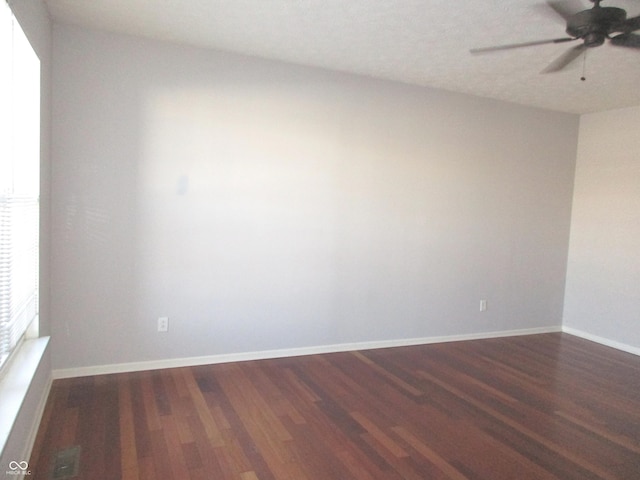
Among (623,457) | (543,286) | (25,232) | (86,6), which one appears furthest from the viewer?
(543,286)

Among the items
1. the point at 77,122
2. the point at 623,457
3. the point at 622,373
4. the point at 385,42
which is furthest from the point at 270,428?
the point at 622,373

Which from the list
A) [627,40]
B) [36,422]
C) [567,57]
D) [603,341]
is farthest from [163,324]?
[603,341]

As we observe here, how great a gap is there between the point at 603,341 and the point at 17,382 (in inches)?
210

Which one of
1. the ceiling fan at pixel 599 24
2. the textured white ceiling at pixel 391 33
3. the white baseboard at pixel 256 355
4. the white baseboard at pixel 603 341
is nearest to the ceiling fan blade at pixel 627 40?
the ceiling fan at pixel 599 24

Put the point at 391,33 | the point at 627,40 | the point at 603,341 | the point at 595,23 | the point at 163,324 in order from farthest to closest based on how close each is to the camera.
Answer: the point at 603,341
the point at 163,324
the point at 391,33
the point at 627,40
the point at 595,23

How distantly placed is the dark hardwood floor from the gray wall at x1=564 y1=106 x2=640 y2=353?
2.79ft

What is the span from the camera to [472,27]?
2.95 metres

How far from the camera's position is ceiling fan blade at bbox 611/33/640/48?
2273mm

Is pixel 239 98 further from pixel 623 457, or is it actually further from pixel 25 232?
pixel 623 457

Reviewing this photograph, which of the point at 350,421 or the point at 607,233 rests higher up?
the point at 607,233

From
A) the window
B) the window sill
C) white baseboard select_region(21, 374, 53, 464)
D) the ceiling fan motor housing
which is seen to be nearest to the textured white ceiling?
the ceiling fan motor housing

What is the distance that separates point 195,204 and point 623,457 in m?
3.34

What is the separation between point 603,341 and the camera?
500 centimetres

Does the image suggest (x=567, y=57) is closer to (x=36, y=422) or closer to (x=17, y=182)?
(x=17, y=182)
